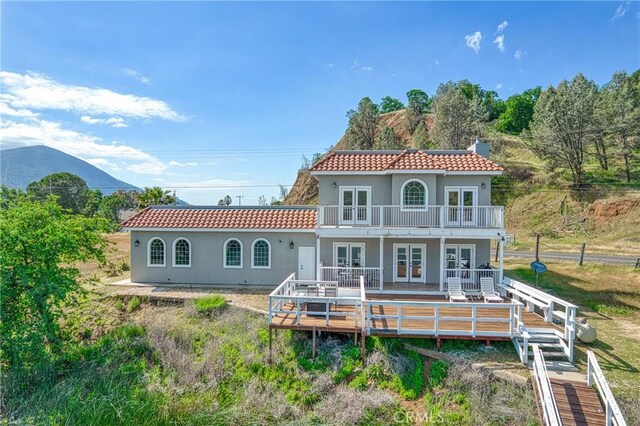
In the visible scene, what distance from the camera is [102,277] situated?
18219 millimetres

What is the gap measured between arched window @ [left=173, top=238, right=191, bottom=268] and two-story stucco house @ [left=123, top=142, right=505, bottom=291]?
0.17 ft

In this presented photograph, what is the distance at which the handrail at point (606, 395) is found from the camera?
237 inches

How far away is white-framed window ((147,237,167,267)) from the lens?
16.1 m

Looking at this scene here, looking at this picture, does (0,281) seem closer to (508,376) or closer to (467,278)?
(508,376)

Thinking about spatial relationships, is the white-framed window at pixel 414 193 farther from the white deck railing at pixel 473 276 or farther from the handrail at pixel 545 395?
the handrail at pixel 545 395

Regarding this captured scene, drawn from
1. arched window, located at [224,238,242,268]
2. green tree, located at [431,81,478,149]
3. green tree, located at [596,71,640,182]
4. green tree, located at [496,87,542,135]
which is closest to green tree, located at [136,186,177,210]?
A: arched window, located at [224,238,242,268]

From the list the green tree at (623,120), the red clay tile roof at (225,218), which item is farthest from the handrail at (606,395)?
the green tree at (623,120)

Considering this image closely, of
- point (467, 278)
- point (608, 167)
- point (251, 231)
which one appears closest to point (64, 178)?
point (251, 231)

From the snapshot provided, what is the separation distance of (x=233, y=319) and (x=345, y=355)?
455 cm

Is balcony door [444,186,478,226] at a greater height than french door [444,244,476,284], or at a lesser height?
greater

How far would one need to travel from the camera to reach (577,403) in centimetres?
714

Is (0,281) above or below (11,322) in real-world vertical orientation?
above

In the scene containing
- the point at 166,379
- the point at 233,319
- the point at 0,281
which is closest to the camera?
the point at 166,379

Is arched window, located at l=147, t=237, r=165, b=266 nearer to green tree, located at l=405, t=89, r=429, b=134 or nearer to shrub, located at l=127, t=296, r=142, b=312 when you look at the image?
shrub, located at l=127, t=296, r=142, b=312
